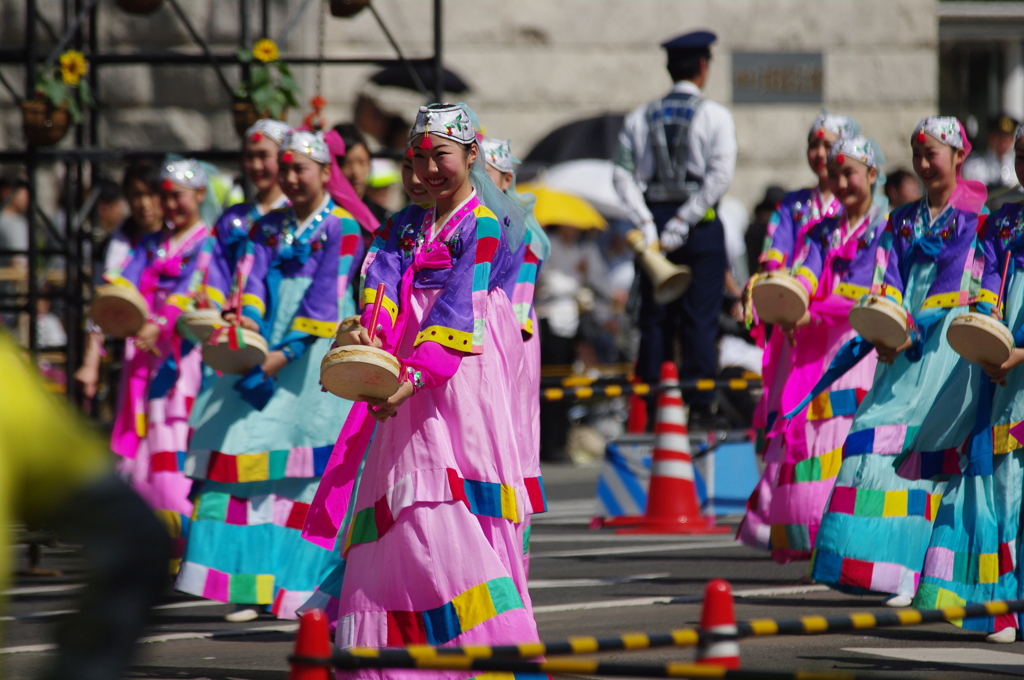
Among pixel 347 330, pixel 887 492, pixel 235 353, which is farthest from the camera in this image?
pixel 887 492

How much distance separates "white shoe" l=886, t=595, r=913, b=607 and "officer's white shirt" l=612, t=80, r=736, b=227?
168 inches

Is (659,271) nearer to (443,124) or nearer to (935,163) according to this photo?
(935,163)

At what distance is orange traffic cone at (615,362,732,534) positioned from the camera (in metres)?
10.1

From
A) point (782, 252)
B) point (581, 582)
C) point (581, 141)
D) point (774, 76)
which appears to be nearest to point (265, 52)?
point (782, 252)

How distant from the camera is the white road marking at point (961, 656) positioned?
5566 millimetres

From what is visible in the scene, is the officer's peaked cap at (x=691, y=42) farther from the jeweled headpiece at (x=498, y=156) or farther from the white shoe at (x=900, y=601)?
the white shoe at (x=900, y=601)

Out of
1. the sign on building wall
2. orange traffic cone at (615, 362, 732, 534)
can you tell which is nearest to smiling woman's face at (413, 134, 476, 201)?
orange traffic cone at (615, 362, 732, 534)

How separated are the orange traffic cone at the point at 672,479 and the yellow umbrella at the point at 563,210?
5.88 metres

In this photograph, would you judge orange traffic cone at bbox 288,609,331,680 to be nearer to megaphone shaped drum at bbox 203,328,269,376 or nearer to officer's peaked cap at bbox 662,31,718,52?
megaphone shaped drum at bbox 203,328,269,376

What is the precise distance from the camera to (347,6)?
1052 cm

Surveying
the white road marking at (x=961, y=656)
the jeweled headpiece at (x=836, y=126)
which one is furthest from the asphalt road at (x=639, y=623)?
the jeweled headpiece at (x=836, y=126)

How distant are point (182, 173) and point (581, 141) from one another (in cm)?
968

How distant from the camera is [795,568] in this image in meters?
8.34

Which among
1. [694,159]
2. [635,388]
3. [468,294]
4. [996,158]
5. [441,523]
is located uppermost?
[996,158]
